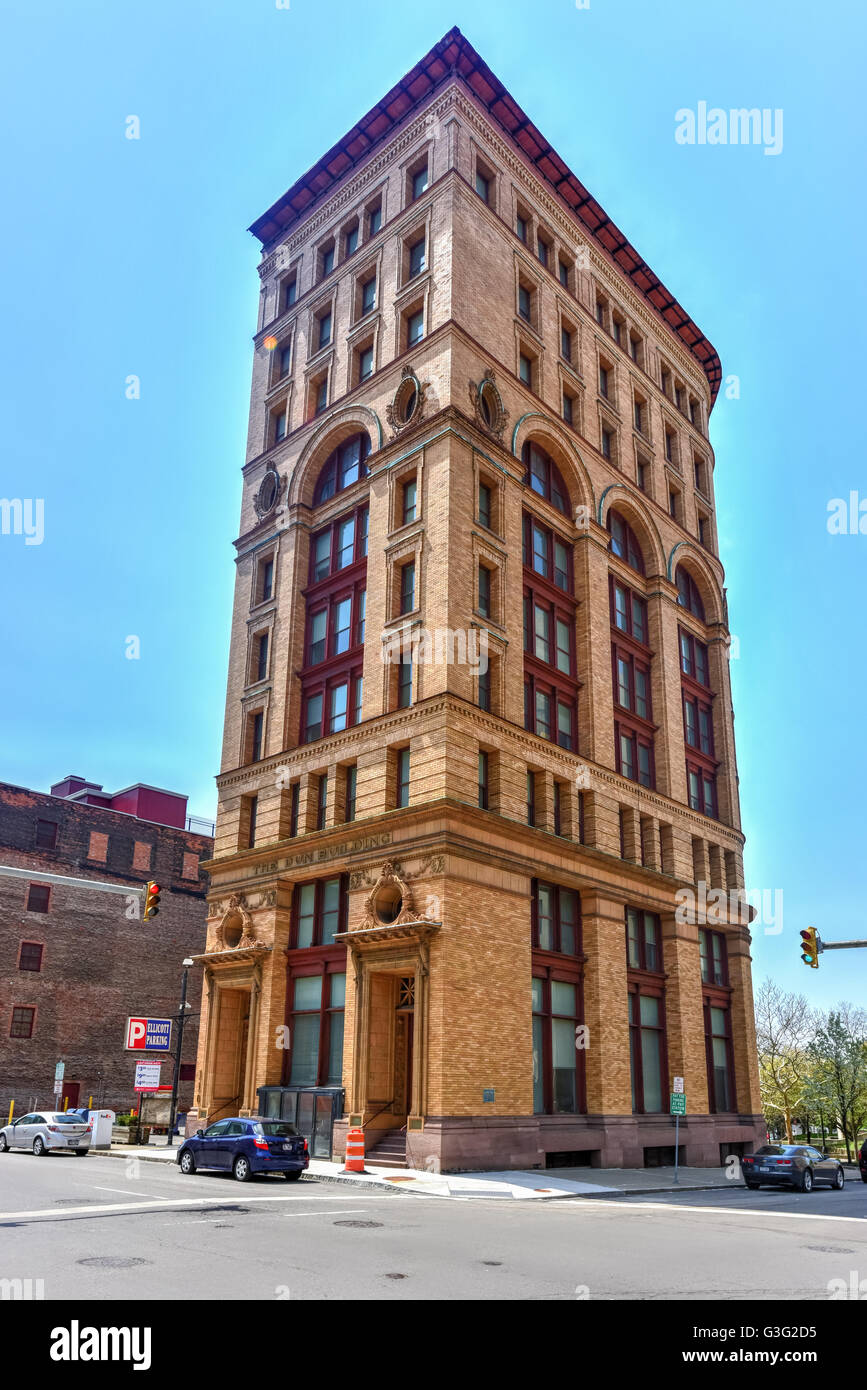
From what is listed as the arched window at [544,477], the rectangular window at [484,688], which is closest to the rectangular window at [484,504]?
the arched window at [544,477]

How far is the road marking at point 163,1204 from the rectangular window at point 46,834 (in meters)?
38.4

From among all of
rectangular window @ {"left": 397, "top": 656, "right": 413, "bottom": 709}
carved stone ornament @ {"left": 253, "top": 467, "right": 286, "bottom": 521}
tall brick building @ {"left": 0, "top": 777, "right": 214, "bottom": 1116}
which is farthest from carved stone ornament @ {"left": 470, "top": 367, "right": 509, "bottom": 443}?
tall brick building @ {"left": 0, "top": 777, "right": 214, "bottom": 1116}

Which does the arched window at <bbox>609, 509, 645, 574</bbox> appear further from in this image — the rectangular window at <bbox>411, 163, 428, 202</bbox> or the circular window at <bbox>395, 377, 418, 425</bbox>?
the rectangular window at <bbox>411, 163, 428, 202</bbox>

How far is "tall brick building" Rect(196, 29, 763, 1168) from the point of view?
3067cm

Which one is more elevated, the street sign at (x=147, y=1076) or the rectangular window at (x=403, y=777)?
the rectangular window at (x=403, y=777)

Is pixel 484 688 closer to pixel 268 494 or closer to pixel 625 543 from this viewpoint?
pixel 268 494

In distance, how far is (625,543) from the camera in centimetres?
4578

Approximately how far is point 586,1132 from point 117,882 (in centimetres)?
3341

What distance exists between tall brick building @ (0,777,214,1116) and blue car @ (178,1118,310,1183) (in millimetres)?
29421

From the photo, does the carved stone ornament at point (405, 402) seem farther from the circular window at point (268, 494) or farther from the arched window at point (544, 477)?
the circular window at point (268, 494)

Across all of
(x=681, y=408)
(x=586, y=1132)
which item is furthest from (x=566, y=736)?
(x=681, y=408)

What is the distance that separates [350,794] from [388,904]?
473 centimetres

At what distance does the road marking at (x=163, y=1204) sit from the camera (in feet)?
52.7

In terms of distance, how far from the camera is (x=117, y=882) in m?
57.2
